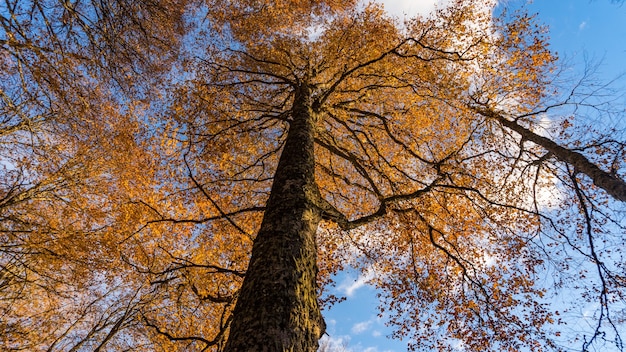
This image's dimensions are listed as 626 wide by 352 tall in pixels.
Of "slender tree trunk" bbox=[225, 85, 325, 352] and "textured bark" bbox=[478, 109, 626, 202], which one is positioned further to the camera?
"textured bark" bbox=[478, 109, 626, 202]

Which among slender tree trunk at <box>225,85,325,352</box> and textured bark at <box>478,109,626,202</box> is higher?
textured bark at <box>478,109,626,202</box>

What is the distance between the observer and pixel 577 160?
6.01 meters

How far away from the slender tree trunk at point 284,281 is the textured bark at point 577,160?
5330 mm

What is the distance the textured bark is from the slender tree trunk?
533 cm

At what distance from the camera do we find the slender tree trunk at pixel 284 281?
6.00 feet

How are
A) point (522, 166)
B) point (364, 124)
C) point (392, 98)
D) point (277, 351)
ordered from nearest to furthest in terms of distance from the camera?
point (277, 351) → point (522, 166) → point (364, 124) → point (392, 98)

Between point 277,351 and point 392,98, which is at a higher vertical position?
point 392,98

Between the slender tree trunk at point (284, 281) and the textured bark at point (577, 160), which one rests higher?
the textured bark at point (577, 160)

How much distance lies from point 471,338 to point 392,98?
6.43 m

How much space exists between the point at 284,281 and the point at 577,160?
6.76m

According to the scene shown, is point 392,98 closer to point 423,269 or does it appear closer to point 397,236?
point 397,236

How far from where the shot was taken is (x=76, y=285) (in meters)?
8.23

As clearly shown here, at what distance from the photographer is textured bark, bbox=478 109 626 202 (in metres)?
5.09

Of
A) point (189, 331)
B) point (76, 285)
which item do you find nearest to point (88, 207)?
point (76, 285)
